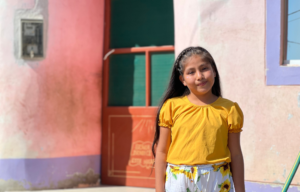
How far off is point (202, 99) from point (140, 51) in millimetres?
3216

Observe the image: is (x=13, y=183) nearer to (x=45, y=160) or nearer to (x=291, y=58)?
(x=45, y=160)

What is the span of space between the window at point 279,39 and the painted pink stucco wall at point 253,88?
6cm

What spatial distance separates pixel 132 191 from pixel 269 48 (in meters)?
2.52

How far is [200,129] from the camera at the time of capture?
1941 millimetres

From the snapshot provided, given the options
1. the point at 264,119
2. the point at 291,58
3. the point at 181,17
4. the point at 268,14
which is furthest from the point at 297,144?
the point at 181,17

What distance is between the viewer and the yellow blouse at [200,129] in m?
1.93

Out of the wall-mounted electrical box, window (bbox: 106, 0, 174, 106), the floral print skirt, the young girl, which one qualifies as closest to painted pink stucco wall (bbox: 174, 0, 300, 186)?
window (bbox: 106, 0, 174, 106)

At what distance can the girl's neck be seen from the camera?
6.80 ft

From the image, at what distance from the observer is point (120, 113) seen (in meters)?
5.29

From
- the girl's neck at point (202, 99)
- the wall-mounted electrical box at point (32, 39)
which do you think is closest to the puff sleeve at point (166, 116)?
the girl's neck at point (202, 99)

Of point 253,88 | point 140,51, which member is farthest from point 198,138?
point 140,51

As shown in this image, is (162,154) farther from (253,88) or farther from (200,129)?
(253,88)

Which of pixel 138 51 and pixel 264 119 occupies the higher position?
pixel 138 51

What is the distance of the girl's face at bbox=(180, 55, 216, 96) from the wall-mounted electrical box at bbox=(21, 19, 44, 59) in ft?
11.5
